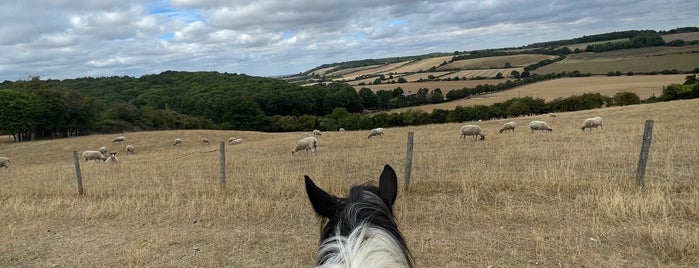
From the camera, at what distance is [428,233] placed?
7180mm

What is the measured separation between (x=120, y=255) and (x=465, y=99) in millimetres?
79268

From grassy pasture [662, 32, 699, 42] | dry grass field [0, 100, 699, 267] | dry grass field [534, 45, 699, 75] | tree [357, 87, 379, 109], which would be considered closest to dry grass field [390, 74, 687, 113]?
dry grass field [534, 45, 699, 75]

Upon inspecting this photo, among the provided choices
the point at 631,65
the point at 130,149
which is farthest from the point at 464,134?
the point at 631,65

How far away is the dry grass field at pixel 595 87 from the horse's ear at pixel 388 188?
69.2 metres

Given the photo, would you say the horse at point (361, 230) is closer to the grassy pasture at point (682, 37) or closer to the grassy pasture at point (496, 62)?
the grassy pasture at point (496, 62)

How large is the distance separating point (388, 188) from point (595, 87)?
262 feet

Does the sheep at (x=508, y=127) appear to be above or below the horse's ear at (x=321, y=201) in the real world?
below

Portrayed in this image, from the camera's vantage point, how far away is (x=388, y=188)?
2.58 meters

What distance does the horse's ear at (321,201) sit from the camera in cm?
230

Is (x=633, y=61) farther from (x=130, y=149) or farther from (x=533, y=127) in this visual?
(x=130, y=149)

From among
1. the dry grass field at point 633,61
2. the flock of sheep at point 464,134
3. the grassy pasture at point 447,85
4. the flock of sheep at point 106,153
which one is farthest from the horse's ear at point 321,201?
the dry grass field at point 633,61

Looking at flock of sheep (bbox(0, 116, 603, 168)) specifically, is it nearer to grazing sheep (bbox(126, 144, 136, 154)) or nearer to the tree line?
grazing sheep (bbox(126, 144, 136, 154))

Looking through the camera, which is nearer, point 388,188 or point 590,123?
point 388,188

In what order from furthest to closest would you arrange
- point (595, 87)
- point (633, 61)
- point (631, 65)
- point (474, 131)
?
point (633, 61)
point (631, 65)
point (595, 87)
point (474, 131)
